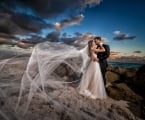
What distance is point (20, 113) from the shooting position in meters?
2.52

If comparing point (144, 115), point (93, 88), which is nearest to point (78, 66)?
point (93, 88)

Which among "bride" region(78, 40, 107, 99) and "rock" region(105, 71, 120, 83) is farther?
"rock" region(105, 71, 120, 83)

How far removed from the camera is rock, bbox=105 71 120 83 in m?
4.71

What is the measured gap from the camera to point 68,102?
3.15m

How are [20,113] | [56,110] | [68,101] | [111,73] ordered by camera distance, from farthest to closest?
[111,73] → [68,101] → [56,110] → [20,113]

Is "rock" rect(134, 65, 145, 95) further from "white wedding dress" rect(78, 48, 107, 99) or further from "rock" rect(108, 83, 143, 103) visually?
"white wedding dress" rect(78, 48, 107, 99)

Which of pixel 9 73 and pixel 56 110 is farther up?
pixel 9 73

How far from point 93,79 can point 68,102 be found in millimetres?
816

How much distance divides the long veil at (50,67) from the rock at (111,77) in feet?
3.09

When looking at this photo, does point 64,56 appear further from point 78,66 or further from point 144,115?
point 144,115

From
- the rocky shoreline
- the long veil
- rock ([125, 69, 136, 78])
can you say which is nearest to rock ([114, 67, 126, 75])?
rock ([125, 69, 136, 78])

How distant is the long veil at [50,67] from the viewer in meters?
3.09

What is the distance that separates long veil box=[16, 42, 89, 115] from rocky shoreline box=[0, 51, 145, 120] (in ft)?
0.21

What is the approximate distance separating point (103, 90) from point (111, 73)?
4.15 ft
